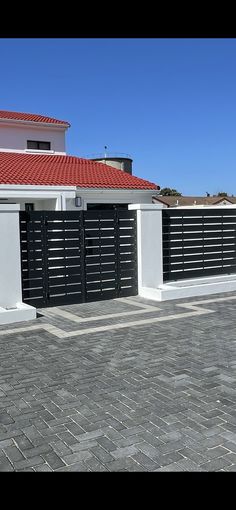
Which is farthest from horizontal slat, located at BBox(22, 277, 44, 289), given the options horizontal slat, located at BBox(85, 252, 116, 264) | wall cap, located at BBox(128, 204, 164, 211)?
wall cap, located at BBox(128, 204, 164, 211)

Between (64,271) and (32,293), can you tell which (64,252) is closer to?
(64,271)

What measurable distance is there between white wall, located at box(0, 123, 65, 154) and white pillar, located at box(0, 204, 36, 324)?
1648 cm

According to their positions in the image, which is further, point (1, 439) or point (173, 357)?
point (173, 357)

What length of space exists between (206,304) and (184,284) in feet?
5.88

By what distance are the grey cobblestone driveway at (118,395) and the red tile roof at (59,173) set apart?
37.7 ft

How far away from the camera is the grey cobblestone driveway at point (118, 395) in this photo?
3.61 metres

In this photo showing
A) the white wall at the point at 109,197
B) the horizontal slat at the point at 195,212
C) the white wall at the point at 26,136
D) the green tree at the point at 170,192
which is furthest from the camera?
the green tree at the point at 170,192

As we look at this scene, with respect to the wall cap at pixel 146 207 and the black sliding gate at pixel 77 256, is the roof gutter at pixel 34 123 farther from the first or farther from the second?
the black sliding gate at pixel 77 256

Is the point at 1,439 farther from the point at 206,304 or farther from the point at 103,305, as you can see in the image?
the point at 206,304

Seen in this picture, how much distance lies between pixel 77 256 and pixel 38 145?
56.0 ft

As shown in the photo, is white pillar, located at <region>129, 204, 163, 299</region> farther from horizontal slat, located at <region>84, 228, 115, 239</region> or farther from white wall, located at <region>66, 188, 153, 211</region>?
white wall, located at <region>66, 188, 153, 211</region>

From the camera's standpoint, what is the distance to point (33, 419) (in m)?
4.35

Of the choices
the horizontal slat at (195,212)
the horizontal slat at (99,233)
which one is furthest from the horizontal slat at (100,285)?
the horizontal slat at (195,212)
